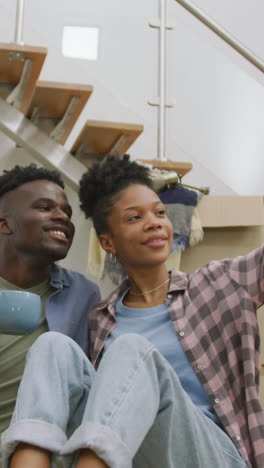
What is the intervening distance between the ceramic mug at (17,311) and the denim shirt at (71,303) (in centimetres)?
33

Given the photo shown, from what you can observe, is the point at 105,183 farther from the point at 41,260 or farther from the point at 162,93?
the point at 162,93

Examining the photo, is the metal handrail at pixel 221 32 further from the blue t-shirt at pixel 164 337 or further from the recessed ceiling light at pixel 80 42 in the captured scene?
the blue t-shirt at pixel 164 337

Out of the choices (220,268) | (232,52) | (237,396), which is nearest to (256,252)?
(220,268)

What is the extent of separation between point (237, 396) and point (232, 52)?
2445 millimetres

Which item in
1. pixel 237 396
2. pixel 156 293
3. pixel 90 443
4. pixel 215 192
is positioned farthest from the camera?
pixel 215 192

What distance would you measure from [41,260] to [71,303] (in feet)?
0.49

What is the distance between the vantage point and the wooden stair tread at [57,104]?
2.26m

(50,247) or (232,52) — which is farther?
(232,52)

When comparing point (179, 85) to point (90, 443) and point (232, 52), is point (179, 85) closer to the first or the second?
point (232, 52)

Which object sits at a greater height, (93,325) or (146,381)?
(146,381)

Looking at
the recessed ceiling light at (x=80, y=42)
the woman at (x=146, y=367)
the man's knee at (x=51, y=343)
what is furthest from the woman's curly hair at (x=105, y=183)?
the recessed ceiling light at (x=80, y=42)

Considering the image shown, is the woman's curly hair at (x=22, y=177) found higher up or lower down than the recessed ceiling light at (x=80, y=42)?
lower down

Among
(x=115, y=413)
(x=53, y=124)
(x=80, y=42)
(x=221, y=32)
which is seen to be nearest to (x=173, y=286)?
(x=115, y=413)

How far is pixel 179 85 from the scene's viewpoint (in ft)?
10.5
